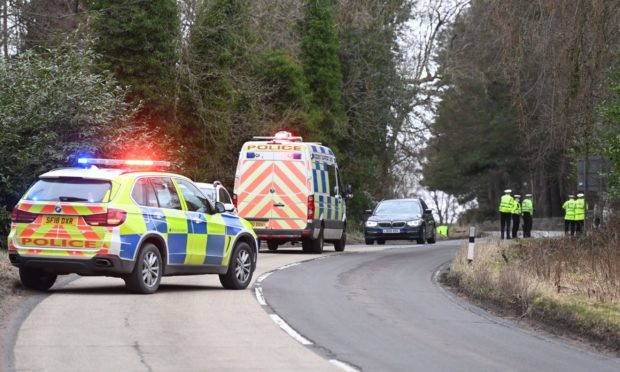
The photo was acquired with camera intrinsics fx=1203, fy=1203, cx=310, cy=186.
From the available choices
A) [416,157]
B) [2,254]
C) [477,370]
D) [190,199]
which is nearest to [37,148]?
[2,254]

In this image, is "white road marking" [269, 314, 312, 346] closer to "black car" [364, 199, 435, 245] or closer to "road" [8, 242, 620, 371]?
"road" [8, 242, 620, 371]

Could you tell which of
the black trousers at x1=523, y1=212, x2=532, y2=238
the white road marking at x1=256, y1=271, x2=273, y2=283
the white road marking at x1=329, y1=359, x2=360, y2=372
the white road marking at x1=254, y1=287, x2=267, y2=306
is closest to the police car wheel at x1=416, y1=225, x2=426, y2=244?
the black trousers at x1=523, y1=212, x2=532, y2=238

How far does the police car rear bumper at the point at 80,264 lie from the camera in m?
15.6

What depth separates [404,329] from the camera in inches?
542

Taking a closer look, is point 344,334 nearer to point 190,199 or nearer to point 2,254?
point 190,199

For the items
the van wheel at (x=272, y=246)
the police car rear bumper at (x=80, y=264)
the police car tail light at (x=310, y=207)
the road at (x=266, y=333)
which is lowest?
the road at (x=266, y=333)

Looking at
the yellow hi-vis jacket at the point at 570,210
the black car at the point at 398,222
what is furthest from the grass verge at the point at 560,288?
the yellow hi-vis jacket at the point at 570,210

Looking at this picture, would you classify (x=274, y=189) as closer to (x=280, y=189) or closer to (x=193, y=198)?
(x=280, y=189)

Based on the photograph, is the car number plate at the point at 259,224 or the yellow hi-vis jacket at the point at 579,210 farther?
the yellow hi-vis jacket at the point at 579,210

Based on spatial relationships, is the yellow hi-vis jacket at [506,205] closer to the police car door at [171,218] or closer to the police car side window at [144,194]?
the police car door at [171,218]

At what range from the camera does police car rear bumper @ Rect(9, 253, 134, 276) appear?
51.1ft

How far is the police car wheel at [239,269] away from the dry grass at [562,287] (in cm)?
358

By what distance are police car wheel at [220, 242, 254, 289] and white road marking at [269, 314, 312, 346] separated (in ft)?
12.0

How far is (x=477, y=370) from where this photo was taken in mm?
10734
